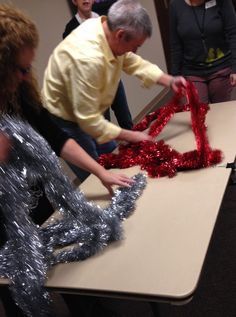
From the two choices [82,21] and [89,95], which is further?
[82,21]

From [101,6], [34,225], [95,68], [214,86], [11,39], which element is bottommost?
[214,86]

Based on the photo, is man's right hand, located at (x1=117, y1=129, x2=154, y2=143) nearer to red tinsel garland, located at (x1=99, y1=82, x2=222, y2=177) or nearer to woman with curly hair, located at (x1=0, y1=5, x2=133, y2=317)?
red tinsel garland, located at (x1=99, y1=82, x2=222, y2=177)

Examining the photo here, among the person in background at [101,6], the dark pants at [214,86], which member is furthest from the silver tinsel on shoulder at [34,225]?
the person in background at [101,6]

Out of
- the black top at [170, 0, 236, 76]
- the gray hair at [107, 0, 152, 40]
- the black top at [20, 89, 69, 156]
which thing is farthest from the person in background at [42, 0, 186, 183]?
the black top at [170, 0, 236, 76]

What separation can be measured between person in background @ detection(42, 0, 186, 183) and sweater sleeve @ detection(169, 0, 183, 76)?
2.57ft

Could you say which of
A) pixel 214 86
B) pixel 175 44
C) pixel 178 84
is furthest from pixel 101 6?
pixel 178 84

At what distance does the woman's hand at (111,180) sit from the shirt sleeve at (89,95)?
25cm

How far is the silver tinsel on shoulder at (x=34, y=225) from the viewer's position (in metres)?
1.11

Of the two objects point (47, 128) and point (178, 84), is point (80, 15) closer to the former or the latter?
point (178, 84)

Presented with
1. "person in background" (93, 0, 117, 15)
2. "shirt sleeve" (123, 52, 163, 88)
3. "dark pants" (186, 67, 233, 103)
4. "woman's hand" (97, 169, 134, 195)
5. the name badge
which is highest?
"person in background" (93, 0, 117, 15)

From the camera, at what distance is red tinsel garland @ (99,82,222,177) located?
1.51 m

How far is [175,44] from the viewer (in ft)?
7.89

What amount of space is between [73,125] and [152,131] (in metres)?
0.40

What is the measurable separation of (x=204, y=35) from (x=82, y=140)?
40.6 inches
